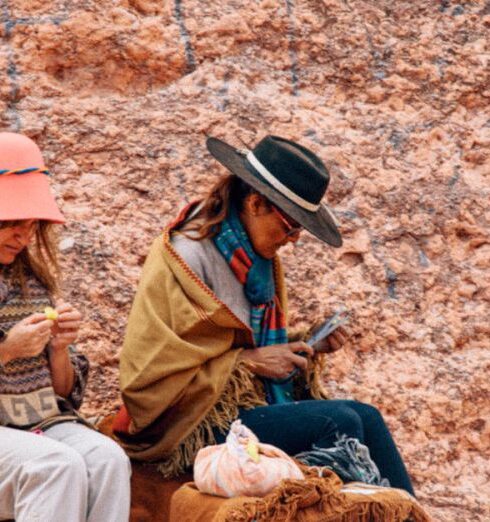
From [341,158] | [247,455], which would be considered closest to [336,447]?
[247,455]

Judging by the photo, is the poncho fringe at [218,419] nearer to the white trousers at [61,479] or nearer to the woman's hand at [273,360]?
the woman's hand at [273,360]

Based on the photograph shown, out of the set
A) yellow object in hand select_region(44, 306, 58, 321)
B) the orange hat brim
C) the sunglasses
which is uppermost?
the orange hat brim

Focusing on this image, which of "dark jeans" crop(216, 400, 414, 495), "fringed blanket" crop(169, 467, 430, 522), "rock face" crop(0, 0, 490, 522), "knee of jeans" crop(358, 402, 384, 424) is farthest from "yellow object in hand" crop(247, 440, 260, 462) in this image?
"rock face" crop(0, 0, 490, 522)

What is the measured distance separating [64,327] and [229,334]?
703 mm

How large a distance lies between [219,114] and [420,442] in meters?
1.79

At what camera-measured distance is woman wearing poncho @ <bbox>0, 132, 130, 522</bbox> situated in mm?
3645

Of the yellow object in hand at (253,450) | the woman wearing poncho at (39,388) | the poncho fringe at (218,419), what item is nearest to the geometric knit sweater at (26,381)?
the woman wearing poncho at (39,388)

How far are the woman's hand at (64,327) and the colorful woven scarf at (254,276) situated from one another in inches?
27.8

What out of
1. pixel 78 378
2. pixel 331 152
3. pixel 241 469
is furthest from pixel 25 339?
pixel 331 152

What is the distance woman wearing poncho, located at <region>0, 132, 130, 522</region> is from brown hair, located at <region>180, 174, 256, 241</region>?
0.59 metres

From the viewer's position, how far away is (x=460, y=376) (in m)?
5.48

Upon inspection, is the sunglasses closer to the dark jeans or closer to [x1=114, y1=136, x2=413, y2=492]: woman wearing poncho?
[x1=114, y1=136, x2=413, y2=492]: woman wearing poncho

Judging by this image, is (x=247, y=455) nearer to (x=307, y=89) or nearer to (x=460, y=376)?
(x=460, y=376)

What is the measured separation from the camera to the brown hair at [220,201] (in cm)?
450
